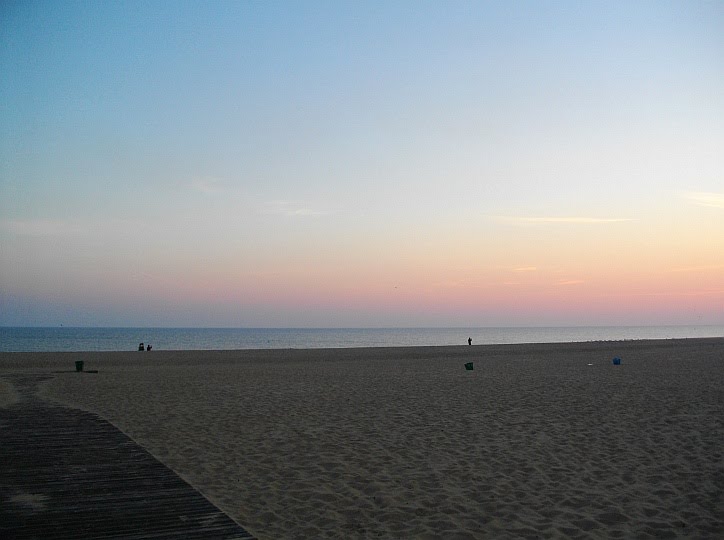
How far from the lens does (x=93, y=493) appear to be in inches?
266

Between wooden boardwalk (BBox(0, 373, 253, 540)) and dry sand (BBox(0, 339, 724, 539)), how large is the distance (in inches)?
16.9

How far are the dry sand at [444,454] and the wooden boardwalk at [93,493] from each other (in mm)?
429

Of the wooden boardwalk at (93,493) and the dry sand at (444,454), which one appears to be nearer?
the wooden boardwalk at (93,493)

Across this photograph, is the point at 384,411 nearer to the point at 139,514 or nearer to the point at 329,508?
the point at 329,508

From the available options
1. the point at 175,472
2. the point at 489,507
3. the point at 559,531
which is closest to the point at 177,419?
the point at 175,472

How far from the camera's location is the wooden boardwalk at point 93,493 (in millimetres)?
5648

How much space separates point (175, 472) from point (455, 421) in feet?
20.5

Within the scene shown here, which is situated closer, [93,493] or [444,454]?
[93,493]

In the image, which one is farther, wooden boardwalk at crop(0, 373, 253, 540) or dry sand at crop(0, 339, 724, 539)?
dry sand at crop(0, 339, 724, 539)

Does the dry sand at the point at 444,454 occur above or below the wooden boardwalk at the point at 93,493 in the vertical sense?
below

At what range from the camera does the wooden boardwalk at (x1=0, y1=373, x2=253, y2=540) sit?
18.5 ft

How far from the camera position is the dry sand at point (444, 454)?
6383 millimetres

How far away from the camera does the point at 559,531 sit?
19.7ft

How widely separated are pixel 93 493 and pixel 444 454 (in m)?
5.09
